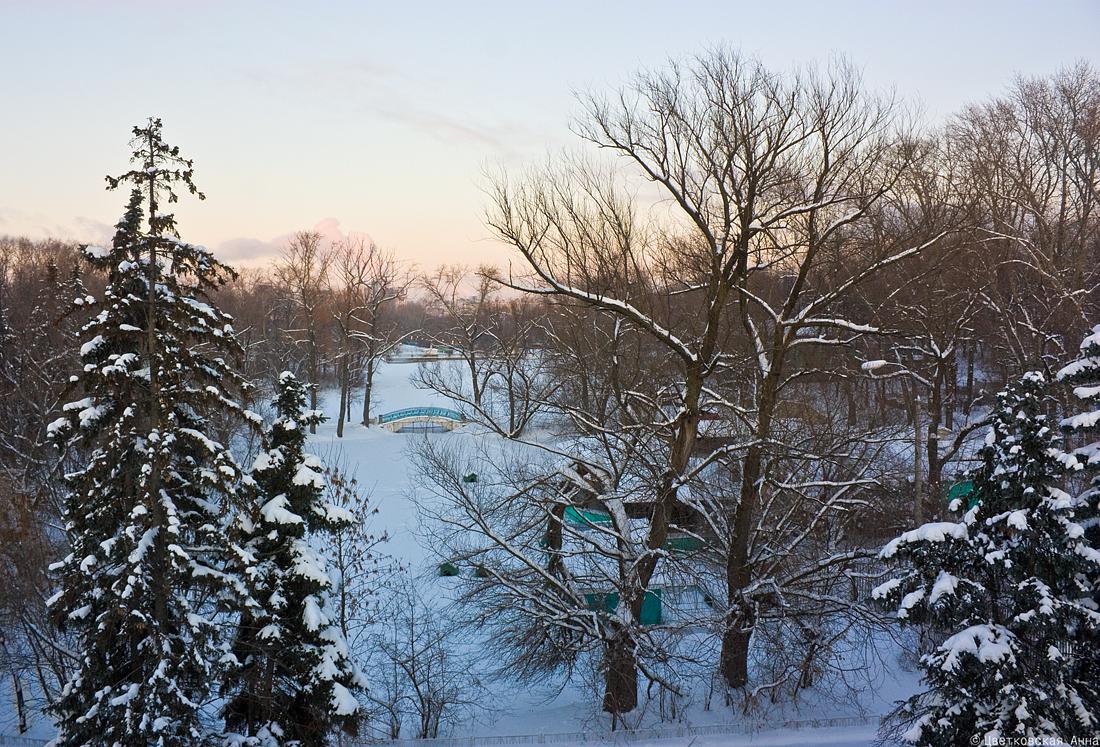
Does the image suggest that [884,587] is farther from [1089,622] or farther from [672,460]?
[672,460]

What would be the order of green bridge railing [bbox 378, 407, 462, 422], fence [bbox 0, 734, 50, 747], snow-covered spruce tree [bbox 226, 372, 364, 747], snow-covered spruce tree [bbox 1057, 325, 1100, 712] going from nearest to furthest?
1. snow-covered spruce tree [bbox 1057, 325, 1100, 712]
2. snow-covered spruce tree [bbox 226, 372, 364, 747]
3. fence [bbox 0, 734, 50, 747]
4. green bridge railing [bbox 378, 407, 462, 422]

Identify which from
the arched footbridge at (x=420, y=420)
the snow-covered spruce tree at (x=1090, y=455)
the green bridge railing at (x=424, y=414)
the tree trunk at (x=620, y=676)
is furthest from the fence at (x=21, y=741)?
the arched footbridge at (x=420, y=420)

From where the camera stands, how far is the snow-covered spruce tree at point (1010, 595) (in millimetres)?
7805

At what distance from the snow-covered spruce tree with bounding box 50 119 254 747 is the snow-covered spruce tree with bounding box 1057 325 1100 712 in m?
9.21

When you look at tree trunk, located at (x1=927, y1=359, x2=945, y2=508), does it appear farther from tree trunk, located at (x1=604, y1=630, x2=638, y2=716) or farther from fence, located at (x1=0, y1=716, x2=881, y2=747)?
tree trunk, located at (x1=604, y1=630, x2=638, y2=716)

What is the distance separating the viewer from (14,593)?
44.5 feet

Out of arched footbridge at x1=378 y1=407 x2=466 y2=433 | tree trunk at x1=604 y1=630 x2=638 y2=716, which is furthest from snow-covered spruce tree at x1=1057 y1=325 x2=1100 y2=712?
arched footbridge at x1=378 y1=407 x2=466 y2=433

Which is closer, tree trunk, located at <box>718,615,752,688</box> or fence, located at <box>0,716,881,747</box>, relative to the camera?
fence, located at <box>0,716,881,747</box>

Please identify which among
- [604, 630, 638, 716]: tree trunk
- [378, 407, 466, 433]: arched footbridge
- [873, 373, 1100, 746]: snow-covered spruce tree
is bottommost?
[604, 630, 638, 716]: tree trunk

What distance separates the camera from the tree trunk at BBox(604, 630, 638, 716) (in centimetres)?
1240

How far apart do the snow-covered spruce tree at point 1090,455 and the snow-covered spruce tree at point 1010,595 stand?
13cm

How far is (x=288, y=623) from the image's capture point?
995 centimetres

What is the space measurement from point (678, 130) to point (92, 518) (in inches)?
377

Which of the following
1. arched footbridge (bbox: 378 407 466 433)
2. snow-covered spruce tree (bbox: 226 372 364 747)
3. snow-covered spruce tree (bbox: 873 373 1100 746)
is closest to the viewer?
snow-covered spruce tree (bbox: 873 373 1100 746)
